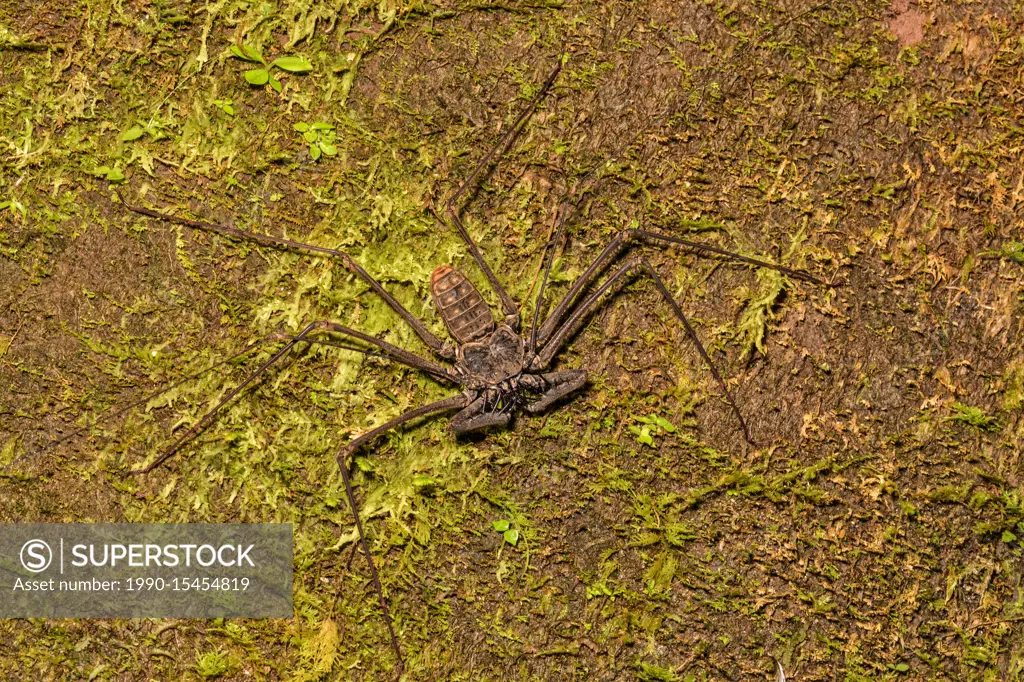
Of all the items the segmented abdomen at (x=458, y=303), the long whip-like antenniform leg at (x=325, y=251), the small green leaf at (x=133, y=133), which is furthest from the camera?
the small green leaf at (x=133, y=133)

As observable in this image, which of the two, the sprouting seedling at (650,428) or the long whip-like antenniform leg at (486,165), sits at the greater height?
the long whip-like antenniform leg at (486,165)

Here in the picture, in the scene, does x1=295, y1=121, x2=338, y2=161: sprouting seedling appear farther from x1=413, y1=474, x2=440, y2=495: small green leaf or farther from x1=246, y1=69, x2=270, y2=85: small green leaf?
x1=413, y1=474, x2=440, y2=495: small green leaf

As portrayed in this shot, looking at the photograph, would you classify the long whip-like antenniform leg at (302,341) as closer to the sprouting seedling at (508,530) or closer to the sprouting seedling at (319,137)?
the sprouting seedling at (508,530)

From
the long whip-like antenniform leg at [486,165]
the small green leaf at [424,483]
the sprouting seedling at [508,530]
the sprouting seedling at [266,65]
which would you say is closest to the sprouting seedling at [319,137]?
the sprouting seedling at [266,65]

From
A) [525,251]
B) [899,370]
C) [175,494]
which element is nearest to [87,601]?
[175,494]

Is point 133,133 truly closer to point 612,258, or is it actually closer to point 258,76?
point 258,76

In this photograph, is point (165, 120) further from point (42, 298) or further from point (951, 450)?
point (951, 450)

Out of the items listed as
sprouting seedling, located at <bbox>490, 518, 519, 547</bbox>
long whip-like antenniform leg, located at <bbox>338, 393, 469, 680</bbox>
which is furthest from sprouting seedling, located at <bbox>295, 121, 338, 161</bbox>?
sprouting seedling, located at <bbox>490, 518, 519, 547</bbox>
